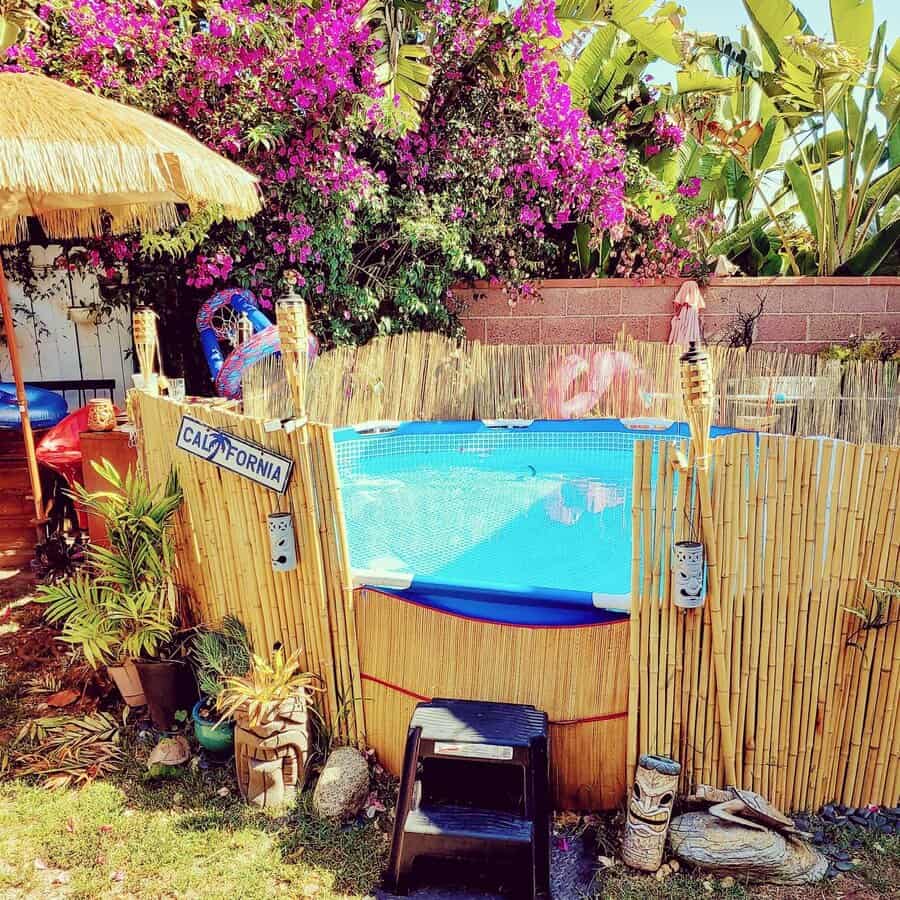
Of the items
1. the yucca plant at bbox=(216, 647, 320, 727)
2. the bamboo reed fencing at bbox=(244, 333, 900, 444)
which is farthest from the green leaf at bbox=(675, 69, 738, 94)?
the yucca plant at bbox=(216, 647, 320, 727)

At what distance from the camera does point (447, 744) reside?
2.57m

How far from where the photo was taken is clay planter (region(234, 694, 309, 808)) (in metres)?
2.86

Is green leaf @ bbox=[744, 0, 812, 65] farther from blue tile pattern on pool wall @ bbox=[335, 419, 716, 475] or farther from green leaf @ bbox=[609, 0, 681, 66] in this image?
blue tile pattern on pool wall @ bbox=[335, 419, 716, 475]

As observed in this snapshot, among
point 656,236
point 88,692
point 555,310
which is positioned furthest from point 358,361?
point 656,236

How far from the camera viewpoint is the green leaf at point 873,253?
7758mm

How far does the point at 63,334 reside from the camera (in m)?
6.96

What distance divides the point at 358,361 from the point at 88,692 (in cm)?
323

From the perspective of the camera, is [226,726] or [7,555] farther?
[7,555]

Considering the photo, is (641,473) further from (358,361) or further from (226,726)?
(358,361)

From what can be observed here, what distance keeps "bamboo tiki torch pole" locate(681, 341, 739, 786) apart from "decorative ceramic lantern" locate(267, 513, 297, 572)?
5.16 ft

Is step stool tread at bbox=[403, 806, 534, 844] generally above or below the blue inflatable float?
below

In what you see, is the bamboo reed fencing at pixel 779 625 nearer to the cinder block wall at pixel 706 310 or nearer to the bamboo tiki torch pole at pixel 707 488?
the bamboo tiki torch pole at pixel 707 488

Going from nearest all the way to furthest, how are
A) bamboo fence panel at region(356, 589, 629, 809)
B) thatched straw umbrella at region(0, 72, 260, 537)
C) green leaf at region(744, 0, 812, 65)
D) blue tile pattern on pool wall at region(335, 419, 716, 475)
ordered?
bamboo fence panel at region(356, 589, 629, 809) → thatched straw umbrella at region(0, 72, 260, 537) → blue tile pattern on pool wall at region(335, 419, 716, 475) → green leaf at region(744, 0, 812, 65)

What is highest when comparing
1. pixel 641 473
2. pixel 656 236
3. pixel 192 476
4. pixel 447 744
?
pixel 656 236
